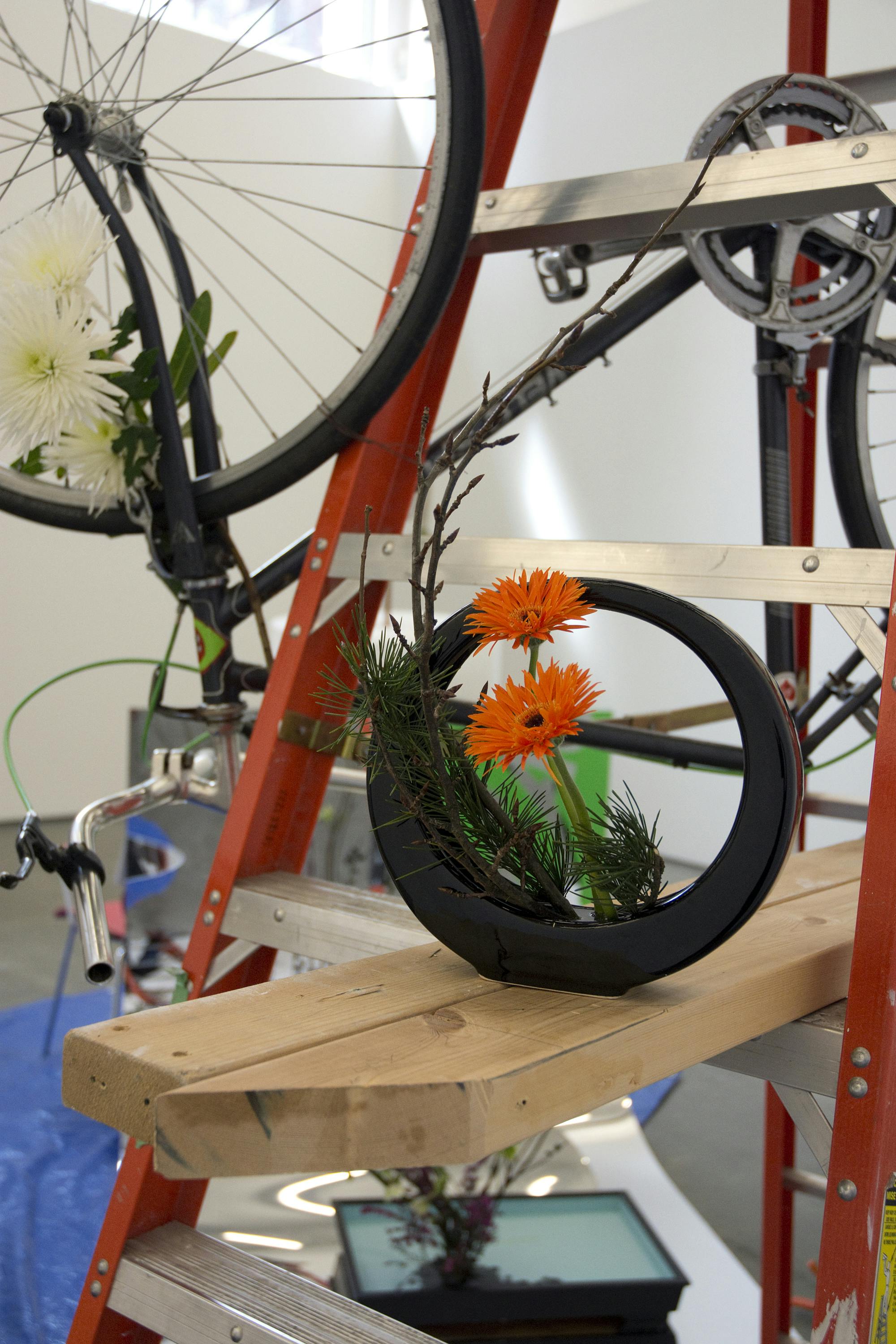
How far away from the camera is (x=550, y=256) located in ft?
3.67

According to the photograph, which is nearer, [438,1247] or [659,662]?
[438,1247]

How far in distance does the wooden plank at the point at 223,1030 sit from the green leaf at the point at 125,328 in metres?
0.56

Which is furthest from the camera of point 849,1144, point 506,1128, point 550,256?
point 550,256

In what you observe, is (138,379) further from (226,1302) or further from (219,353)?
(226,1302)

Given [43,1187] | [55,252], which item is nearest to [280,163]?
[55,252]

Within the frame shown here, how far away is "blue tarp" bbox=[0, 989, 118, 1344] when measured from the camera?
171 cm

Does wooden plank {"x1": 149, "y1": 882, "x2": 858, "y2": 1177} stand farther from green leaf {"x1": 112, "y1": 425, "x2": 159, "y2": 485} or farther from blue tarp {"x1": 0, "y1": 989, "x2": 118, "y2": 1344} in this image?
blue tarp {"x1": 0, "y1": 989, "x2": 118, "y2": 1344}

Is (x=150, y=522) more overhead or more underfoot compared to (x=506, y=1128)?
more overhead

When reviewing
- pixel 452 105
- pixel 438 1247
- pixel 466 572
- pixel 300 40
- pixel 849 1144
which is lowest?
pixel 438 1247

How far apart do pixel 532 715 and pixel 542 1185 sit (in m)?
1.66

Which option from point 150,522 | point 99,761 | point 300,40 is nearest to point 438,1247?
point 150,522

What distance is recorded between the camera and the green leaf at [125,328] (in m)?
0.88

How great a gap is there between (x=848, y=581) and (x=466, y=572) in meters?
0.27

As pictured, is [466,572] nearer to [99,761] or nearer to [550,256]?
[550,256]
